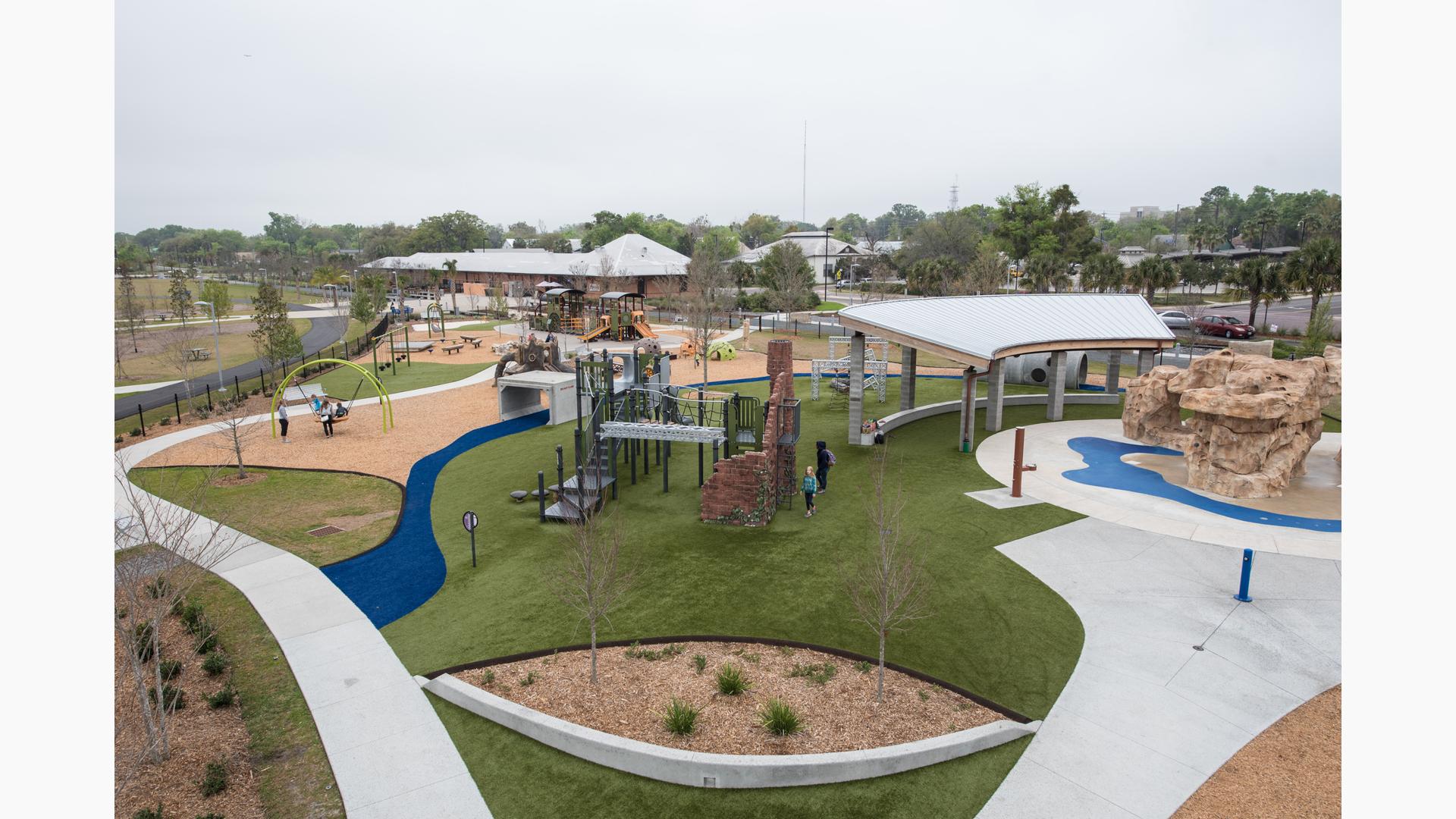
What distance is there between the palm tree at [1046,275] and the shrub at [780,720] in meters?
57.7

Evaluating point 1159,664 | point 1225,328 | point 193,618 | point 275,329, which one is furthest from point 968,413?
point 1225,328

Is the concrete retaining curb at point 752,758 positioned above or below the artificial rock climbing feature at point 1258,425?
below

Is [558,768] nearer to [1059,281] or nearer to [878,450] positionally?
[878,450]

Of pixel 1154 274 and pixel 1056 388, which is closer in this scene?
pixel 1056 388

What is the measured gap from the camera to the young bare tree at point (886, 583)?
10477 mm

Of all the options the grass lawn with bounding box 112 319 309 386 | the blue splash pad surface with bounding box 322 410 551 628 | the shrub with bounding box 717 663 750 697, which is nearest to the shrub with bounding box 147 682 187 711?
the blue splash pad surface with bounding box 322 410 551 628

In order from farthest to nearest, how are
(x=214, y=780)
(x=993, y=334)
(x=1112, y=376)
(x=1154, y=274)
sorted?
(x=1154, y=274) → (x=1112, y=376) → (x=993, y=334) → (x=214, y=780)

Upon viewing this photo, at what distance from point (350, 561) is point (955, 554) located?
12066 mm

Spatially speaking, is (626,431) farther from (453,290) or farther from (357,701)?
(453,290)

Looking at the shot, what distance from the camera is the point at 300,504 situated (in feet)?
61.4

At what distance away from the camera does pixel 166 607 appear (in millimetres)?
9070

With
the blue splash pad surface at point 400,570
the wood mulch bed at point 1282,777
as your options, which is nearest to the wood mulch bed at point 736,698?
the wood mulch bed at point 1282,777

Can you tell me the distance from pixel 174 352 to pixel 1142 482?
46.7 m

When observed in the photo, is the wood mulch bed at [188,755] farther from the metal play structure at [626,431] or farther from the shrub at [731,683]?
the metal play structure at [626,431]
